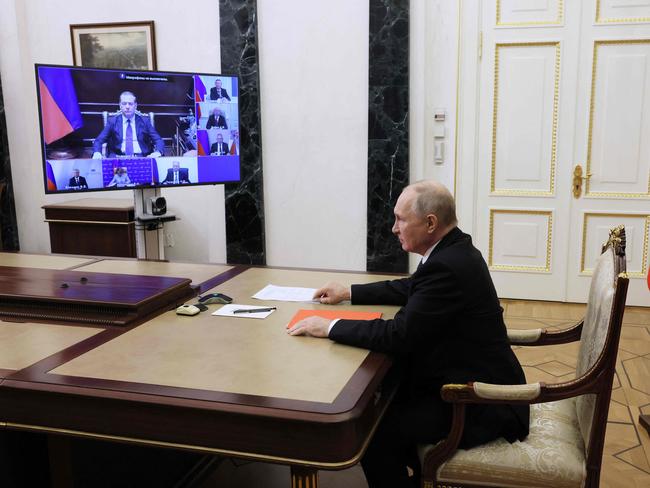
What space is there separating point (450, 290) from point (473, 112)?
11.3 ft

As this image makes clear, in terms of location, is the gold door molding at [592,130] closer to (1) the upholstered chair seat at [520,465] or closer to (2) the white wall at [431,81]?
(2) the white wall at [431,81]

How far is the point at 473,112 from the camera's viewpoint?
5082 mm

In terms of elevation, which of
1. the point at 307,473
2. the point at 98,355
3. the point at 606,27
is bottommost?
the point at 307,473

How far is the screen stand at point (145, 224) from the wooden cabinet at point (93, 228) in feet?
2.81

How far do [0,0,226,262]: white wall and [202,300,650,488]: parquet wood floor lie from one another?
8.49 feet

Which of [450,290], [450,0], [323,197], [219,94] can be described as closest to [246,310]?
[450,290]

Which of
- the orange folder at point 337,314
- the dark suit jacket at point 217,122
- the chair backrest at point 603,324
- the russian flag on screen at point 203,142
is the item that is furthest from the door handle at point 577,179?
the orange folder at point 337,314

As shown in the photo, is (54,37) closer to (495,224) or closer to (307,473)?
(495,224)

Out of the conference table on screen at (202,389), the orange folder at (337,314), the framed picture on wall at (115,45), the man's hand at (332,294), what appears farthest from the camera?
the framed picture on wall at (115,45)

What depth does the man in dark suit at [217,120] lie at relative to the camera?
13.5 feet

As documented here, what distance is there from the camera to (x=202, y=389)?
1.59 meters

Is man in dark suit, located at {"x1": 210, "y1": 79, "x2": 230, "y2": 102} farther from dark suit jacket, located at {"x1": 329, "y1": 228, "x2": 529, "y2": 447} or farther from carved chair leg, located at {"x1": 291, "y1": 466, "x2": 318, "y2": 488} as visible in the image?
carved chair leg, located at {"x1": 291, "y1": 466, "x2": 318, "y2": 488}

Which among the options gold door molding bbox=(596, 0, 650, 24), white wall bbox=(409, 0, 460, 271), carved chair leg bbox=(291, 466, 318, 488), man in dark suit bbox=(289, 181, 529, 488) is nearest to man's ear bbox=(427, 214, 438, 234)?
man in dark suit bbox=(289, 181, 529, 488)

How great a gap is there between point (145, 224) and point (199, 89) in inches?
34.5
